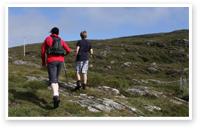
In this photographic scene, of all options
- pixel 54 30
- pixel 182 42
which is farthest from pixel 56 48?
pixel 182 42

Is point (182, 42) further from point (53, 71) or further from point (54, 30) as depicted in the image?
point (53, 71)

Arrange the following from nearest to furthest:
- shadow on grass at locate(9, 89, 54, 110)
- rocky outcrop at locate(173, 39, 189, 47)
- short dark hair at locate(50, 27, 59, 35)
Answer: shadow on grass at locate(9, 89, 54, 110), short dark hair at locate(50, 27, 59, 35), rocky outcrop at locate(173, 39, 189, 47)

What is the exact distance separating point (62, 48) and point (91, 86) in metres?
3.92

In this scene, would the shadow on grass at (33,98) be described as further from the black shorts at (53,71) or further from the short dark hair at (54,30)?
the short dark hair at (54,30)

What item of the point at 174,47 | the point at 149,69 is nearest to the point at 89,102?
the point at 149,69

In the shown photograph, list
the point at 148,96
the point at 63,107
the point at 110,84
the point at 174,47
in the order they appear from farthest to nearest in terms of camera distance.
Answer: the point at 174,47 < the point at 110,84 < the point at 148,96 < the point at 63,107

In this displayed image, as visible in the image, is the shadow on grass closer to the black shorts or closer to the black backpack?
the black shorts

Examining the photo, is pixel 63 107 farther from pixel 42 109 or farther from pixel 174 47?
pixel 174 47

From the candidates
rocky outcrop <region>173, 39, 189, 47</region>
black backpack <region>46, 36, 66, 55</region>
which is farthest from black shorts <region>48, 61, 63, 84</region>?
rocky outcrop <region>173, 39, 189, 47</region>

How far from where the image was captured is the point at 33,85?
7.34 meters

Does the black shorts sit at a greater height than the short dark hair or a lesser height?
lesser

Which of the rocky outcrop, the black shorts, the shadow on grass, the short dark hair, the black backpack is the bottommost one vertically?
the shadow on grass

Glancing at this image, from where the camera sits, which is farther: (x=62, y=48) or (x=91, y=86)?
(x=91, y=86)

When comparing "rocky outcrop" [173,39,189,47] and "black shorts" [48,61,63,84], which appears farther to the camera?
"rocky outcrop" [173,39,189,47]
